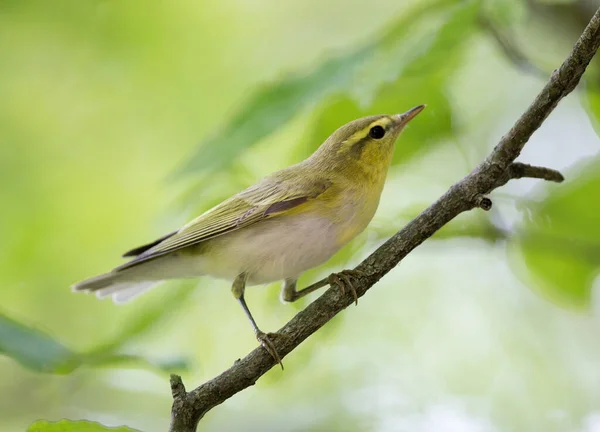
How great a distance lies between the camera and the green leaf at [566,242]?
2406mm

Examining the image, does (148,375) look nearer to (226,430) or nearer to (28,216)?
(226,430)

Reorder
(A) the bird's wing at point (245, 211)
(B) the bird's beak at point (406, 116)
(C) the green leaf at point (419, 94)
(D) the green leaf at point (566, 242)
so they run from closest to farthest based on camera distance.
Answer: (C) the green leaf at point (419, 94), (D) the green leaf at point (566, 242), (B) the bird's beak at point (406, 116), (A) the bird's wing at point (245, 211)

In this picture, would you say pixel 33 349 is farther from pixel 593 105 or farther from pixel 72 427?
pixel 593 105

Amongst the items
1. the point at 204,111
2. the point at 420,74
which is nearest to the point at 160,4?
the point at 204,111

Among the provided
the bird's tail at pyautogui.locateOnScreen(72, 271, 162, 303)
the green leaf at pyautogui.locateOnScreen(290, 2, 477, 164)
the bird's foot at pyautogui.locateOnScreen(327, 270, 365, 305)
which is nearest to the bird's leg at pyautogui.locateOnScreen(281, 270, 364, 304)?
the bird's foot at pyautogui.locateOnScreen(327, 270, 365, 305)

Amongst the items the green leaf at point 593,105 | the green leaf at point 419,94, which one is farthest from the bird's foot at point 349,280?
the green leaf at point 593,105

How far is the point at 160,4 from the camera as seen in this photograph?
607 centimetres

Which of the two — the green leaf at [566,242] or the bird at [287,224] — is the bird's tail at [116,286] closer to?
the bird at [287,224]

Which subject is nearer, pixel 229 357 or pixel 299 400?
pixel 299 400

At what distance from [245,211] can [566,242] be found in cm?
152

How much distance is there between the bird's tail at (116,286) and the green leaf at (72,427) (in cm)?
189

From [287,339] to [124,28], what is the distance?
4.86 m

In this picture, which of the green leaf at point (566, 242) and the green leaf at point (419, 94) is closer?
the green leaf at point (419, 94)

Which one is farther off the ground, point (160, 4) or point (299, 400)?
point (160, 4)
